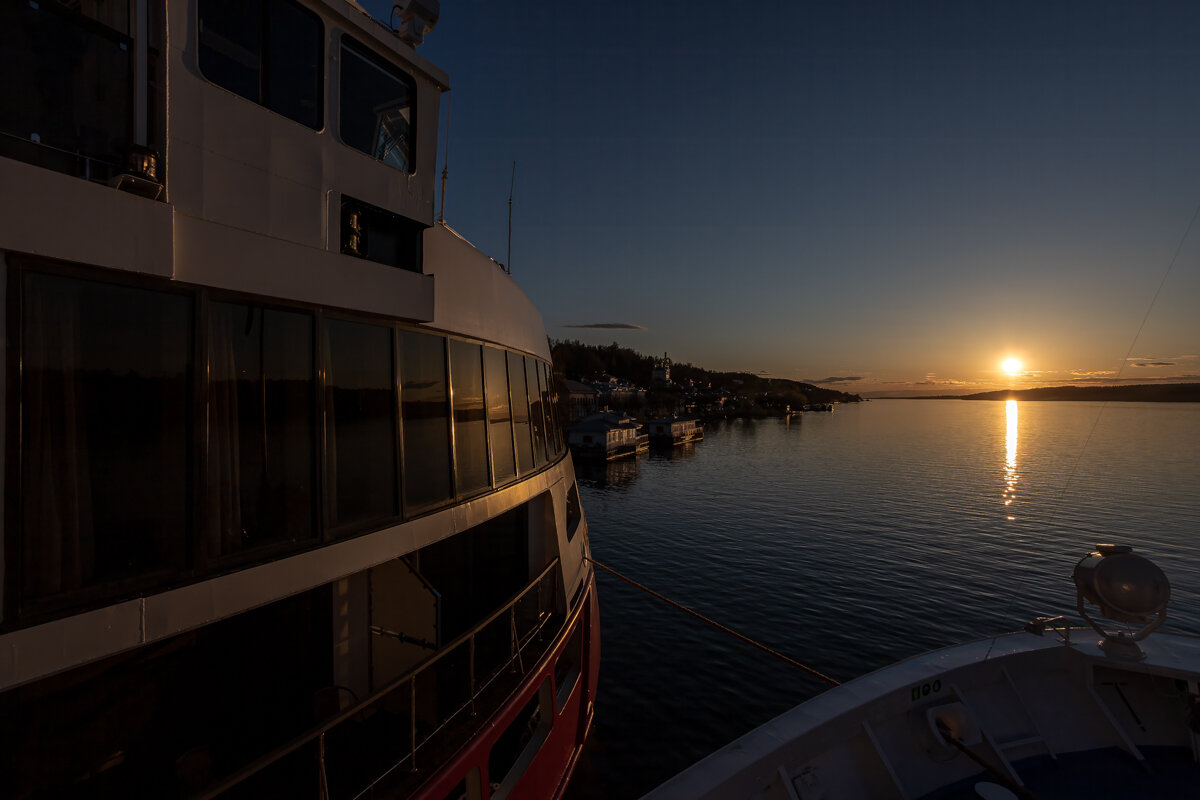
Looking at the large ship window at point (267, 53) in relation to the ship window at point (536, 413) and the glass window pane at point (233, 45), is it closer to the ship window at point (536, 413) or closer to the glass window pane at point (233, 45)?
the glass window pane at point (233, 45)

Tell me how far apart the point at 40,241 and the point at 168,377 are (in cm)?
92

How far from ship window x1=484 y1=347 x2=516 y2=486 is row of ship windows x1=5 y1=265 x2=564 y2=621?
154 cm

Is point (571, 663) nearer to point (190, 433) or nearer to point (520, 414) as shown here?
point (520, 414)

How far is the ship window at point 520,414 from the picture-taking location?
7.73 meters

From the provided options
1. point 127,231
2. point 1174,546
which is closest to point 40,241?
point 127,231

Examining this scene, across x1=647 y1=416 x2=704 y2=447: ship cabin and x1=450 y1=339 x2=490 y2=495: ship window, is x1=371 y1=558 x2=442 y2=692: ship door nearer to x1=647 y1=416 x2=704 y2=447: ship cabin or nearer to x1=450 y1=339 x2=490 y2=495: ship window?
x1=450 y1=339 x2=490 y2=495: ship window

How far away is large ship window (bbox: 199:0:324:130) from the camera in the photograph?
12.3 feet

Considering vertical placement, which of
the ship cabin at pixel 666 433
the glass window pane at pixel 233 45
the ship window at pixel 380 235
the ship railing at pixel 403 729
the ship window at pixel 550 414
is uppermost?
the glass window pane at pixel 233 45

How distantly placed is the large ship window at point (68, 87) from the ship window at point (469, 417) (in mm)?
3261

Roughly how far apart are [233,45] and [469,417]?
12.5 ft

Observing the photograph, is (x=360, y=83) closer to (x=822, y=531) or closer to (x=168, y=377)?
(x=168, y=377)

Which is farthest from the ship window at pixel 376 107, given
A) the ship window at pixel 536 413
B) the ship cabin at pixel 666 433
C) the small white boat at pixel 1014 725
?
the ship cabin at pixel 666 433

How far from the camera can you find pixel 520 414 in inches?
317

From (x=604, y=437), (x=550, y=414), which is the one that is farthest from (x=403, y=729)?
(x=604, y=437)
